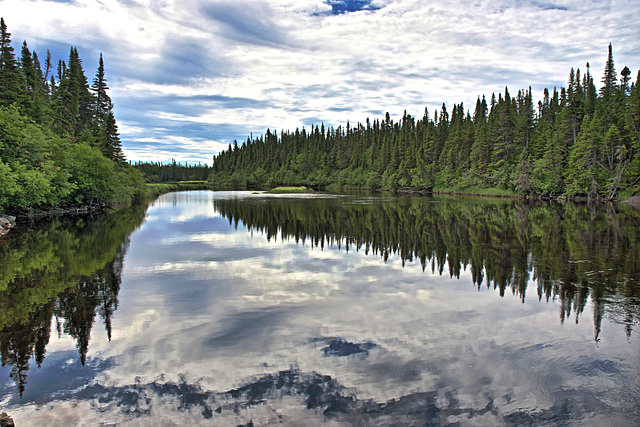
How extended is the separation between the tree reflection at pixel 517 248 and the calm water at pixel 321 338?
0.13 meters

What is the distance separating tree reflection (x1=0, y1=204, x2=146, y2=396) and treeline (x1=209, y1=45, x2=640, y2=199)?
57985mm

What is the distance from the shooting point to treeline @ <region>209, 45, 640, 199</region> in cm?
5409

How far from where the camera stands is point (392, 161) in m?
108

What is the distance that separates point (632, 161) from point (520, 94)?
6456 cm

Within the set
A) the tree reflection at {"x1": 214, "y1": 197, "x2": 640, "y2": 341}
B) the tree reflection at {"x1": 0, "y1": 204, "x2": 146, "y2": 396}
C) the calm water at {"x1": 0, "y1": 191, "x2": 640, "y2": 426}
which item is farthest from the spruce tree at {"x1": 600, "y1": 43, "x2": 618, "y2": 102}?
the tree reflection at {"x1": 0, "y1": 204, "x2": 146, "y2": 396}

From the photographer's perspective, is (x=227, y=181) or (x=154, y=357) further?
(x=227, y=181)

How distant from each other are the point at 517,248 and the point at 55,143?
33279 millimetres

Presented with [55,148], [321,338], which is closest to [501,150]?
[55,148]

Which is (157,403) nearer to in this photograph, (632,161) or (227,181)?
(632,161)

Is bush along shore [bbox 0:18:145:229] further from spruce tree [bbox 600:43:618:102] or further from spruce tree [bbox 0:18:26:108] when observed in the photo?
spruce tree [bbox 600:43:618:102]

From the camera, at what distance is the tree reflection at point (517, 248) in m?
11.7

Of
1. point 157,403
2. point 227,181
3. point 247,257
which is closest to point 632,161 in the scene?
point 247,257

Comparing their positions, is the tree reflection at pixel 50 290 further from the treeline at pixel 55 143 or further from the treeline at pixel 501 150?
the treeline at pixel 501 150

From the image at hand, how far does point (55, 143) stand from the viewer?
1243 inches
